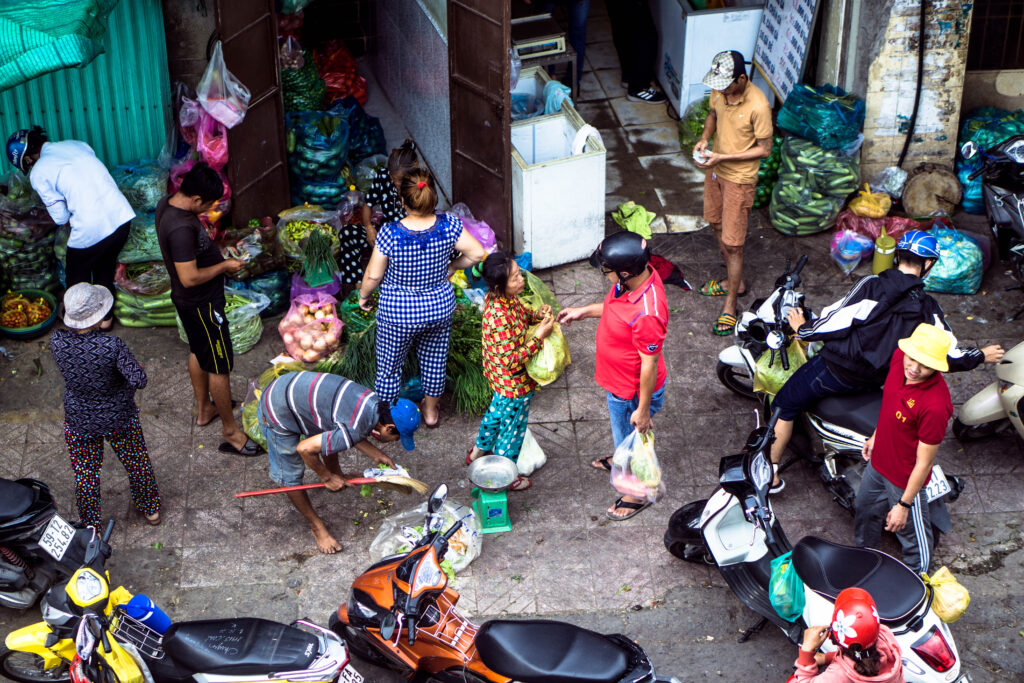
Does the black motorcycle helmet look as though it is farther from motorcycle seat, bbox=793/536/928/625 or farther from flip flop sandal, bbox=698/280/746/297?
flip flop sandal, bbox=698/280/746/297

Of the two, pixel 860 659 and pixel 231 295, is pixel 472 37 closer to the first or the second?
pixel 231 295

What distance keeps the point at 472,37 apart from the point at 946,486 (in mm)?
4369

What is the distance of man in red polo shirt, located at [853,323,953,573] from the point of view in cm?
507

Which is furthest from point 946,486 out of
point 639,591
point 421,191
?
point 421,191

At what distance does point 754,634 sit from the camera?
18.6 ft

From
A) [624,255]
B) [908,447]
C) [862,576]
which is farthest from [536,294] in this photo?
[862,576]

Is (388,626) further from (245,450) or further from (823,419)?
(823,419)

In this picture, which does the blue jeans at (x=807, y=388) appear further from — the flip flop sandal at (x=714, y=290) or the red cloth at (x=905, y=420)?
the flip flop sandal at (x=714, y=290)

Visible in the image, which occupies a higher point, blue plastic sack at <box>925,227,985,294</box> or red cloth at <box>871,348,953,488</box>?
red cloth at <box>871,348,953,488</box>

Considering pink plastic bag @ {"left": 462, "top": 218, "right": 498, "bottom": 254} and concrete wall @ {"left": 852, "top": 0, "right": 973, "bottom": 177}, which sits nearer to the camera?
pink plastic bag @ {"left": 462, "top": 218, "right": 498, "bottom": 254}

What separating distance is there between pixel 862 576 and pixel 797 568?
291 millimetres

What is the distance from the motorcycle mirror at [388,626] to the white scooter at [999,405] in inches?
146

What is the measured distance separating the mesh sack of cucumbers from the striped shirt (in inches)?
181

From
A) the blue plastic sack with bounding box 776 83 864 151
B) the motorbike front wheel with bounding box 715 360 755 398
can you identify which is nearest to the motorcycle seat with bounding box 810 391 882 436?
the motorbike front wheel with bounding box 715 360 755 398
